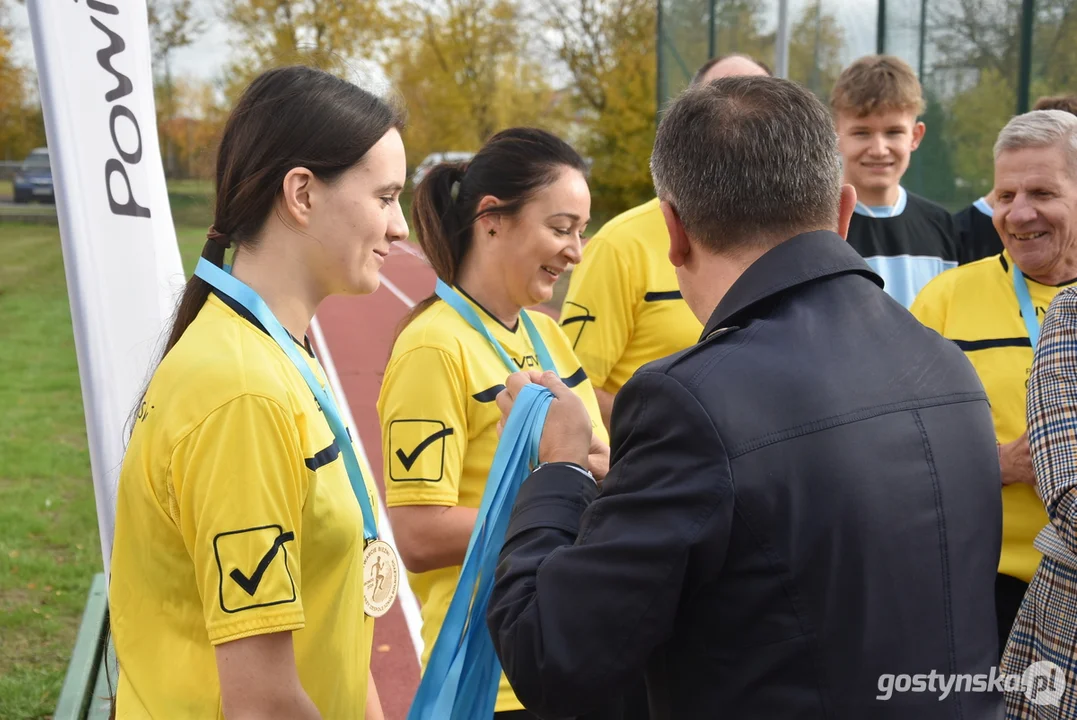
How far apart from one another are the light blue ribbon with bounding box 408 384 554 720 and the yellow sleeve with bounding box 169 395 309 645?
514mm

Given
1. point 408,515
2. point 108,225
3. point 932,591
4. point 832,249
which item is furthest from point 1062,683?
point 108,225

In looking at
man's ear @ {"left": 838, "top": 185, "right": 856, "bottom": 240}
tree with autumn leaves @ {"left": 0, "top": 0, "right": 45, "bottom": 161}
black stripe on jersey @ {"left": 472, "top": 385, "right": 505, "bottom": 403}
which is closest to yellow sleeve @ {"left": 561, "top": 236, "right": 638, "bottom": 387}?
black stripe on jersey @ {"left": 472, "top": 385, "right": 505, "bottom": 403}

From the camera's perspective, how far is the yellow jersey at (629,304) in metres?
3.49

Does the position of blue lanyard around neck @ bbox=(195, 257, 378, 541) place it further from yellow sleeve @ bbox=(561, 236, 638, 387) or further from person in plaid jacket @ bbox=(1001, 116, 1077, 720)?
yellow sleeve @ bbox=(561, 236, 638, 387)

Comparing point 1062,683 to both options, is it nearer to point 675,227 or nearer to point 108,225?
point 675,227

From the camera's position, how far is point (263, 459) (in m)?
1.62

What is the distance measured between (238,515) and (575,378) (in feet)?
5.05

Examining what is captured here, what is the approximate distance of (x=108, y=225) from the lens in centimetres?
273

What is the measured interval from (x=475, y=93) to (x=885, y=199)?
1338 inches

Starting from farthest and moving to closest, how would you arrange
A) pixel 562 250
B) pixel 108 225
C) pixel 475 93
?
pixel 475 93 < pixel 562 250 < pixel 108 225

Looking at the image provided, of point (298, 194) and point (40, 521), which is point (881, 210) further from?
point (40, 521)

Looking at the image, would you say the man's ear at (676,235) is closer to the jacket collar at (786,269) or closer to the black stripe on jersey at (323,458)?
the jacket collar at (786,269)

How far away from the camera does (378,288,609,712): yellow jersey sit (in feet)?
8.22

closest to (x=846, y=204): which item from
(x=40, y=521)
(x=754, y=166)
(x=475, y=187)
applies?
(x=754, y=166)
